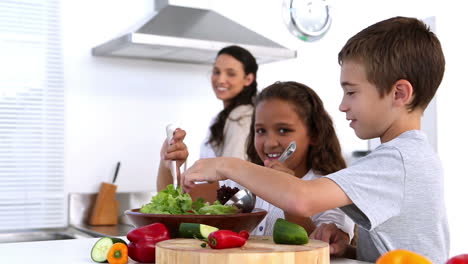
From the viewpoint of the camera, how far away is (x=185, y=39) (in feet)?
9.23

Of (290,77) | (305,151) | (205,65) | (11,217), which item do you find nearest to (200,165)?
(305,151)

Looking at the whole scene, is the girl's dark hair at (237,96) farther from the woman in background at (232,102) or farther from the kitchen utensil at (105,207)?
the kitchen utensil at (105,207)

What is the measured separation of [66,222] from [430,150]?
2183 mm

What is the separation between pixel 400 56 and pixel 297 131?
626 millimetres

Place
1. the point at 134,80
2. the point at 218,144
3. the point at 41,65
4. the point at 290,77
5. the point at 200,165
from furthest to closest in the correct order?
the point at 290,77
the point at 134,80
the point at 41,65
the point at 218,144
the point at 200,165

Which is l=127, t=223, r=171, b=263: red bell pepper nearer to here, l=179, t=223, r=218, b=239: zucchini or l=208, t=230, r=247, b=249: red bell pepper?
l=179, t=223, r=218, b=239: zucchini

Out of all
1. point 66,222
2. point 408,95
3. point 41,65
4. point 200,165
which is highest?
point 41,65

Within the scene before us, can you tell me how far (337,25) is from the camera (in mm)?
3812


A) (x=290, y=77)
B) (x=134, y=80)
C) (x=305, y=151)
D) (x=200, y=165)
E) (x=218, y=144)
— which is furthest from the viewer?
(x=290, y=77)

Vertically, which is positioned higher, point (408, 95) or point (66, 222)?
point (408, 95)

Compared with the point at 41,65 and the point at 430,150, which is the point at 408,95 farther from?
the point at 41,65

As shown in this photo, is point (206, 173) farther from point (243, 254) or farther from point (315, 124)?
point (315, 124)

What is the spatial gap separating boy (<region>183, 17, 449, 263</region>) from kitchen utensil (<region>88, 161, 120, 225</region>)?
1.86 metres

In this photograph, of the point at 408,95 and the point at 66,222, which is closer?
the point at 408,95
